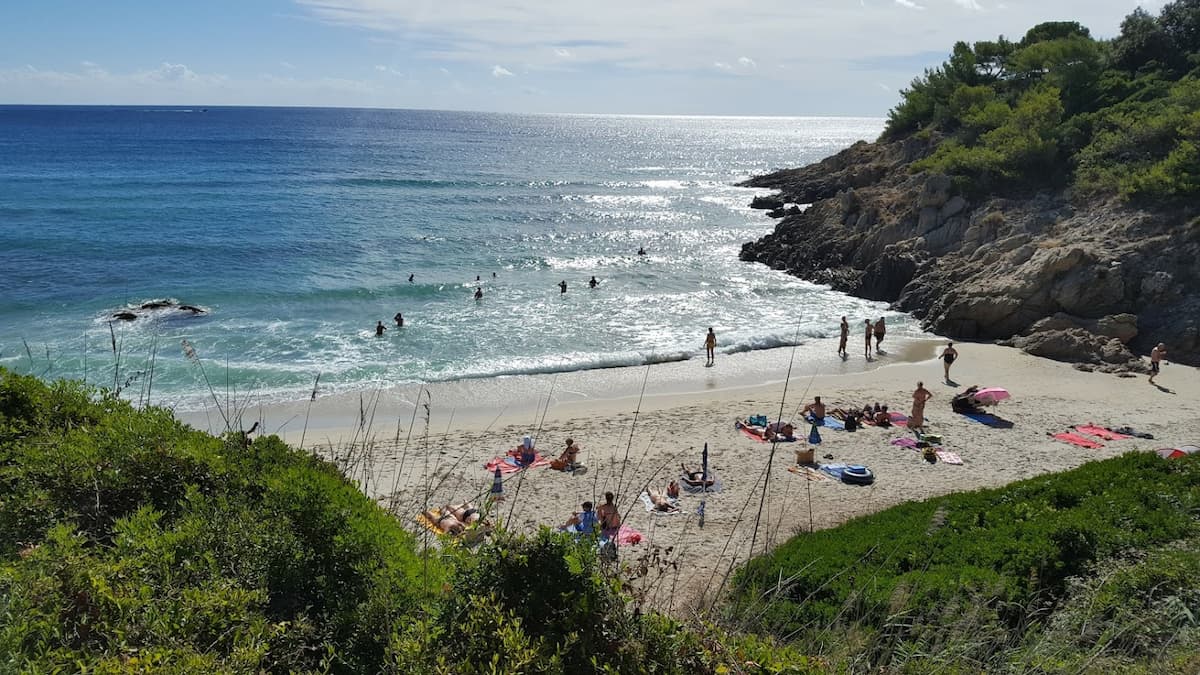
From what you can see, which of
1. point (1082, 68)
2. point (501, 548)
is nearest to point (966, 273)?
point (1082, 68)

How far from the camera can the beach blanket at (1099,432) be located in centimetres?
1559

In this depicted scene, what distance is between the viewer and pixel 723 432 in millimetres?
16484

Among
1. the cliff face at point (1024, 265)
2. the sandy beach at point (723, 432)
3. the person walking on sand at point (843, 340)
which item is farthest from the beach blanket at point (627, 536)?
the cliff face at point (1024, 265)

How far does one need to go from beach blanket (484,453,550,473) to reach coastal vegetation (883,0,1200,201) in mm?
24276

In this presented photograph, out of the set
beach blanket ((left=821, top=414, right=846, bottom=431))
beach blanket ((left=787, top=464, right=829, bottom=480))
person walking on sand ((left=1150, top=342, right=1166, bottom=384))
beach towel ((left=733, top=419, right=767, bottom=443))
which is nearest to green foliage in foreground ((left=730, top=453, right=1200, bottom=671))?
beach blanket ((left=787, top=464, right=829, bottom=480))

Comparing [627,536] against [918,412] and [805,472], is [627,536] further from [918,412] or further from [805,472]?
[918,412]

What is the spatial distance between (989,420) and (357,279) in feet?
80.8

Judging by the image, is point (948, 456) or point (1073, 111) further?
point (1073, 111)

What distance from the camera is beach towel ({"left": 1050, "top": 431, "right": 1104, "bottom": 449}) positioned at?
15.3 metres

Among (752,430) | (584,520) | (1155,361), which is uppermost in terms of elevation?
(1155,361)

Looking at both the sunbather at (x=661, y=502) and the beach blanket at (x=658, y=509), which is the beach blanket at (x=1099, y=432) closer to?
the beach blanket at (x=658, y=509)

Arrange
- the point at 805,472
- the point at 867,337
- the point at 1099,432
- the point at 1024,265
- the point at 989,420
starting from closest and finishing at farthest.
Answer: the point at 805,472
the point at 1099,432
the point at 989,420
the point at 867,337
the point at 1024,265

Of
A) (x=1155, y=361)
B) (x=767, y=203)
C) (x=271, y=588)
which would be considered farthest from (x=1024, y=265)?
(x=767, y=203)

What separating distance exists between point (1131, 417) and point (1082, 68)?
98.3 feet
